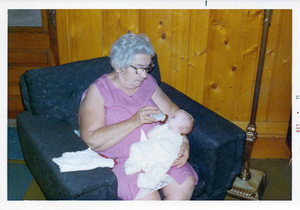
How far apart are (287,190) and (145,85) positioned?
126 cm

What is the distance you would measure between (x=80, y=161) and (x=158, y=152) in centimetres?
38

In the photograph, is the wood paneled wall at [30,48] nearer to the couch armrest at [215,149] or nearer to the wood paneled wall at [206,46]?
the wood paneled wall at [206,46]

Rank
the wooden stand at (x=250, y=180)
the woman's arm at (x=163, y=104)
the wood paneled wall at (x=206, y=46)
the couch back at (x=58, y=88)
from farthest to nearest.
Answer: the wood paneled wall at (x=206, y=46) < the wooden stand at (x=250, y=180) < the woman's arm at (x=163, y=104) < the couch back at (x=58, y=88)

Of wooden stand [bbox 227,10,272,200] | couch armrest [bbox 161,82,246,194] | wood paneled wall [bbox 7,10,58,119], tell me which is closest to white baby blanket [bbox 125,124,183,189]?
couch armrest [bbox 161,82,246,194]

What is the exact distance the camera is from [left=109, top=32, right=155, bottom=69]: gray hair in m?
1.74

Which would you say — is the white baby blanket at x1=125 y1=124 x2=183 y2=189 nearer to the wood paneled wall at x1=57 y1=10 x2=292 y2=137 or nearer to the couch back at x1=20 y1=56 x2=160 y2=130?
the couch back at x1=20 y1=56 x2=160 y2=130

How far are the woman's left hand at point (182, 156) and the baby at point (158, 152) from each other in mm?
59

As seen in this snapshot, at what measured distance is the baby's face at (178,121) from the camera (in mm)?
1688

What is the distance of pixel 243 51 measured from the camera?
260 cm

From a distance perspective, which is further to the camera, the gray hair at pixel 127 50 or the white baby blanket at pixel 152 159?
the gray hair at pixel 127 50

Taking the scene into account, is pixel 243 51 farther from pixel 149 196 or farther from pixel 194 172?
pixel 149 196

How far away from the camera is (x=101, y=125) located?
5.66 feet

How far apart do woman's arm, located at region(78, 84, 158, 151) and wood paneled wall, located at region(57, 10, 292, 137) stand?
95cm

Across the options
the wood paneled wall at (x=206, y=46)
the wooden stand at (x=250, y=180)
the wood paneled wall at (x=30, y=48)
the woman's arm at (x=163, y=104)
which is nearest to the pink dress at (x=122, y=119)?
the woman's arm at (x=163, y=104)
